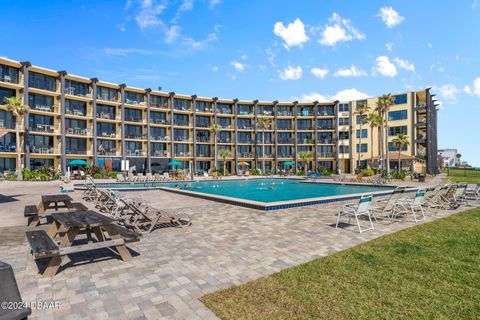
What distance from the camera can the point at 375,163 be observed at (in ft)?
173

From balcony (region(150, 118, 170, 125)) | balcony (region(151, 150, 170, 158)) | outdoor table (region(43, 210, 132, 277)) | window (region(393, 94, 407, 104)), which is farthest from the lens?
window (region(393, 94, 407, 104))

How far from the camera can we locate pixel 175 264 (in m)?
5.72

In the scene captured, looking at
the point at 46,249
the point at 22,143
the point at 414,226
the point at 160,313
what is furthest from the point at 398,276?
the point at 22,143

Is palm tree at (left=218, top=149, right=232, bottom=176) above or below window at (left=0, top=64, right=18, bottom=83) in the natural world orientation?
below

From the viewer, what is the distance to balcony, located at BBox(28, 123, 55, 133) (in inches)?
1416

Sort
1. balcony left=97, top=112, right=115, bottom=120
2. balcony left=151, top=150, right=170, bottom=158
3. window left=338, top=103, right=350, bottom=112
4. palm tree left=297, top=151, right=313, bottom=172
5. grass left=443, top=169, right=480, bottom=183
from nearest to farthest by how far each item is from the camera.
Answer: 1. grass left=443, top=169, right=480, bottom=183
2. balcony left=97, top=112, right=115, bottom=120
3. balcony left=151, top=150, right=170, bottom=158
4. palm tree left=297, top=151, right=313, bottom=172
5. window left=338, top=103, right=350, bottom=112

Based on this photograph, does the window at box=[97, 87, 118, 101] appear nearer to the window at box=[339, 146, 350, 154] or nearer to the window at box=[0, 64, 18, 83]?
the window at box=[0, 64, 18, 83]

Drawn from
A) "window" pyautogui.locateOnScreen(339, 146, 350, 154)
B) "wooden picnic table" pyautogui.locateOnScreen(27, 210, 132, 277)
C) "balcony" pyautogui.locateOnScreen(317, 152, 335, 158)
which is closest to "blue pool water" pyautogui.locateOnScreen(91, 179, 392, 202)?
"wooden picnic table" pyautogui.locateOnScreen(27, 210, 132, 277)

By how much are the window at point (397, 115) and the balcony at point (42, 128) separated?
53.0 m

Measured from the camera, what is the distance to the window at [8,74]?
33125 mm

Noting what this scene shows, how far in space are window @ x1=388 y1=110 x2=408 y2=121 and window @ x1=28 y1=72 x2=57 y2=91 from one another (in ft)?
174

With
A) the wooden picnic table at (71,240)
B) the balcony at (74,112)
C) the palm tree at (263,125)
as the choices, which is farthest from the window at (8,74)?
the wooden picnic table at (71,240)

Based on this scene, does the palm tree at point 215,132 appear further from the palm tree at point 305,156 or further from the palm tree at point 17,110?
the palm tree at point 17,110

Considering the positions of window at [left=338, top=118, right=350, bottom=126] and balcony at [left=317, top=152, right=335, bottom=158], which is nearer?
window at [left=338, top=118, right=350, bottom=126]
